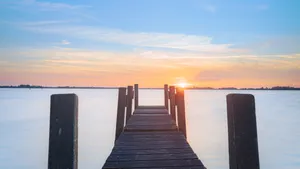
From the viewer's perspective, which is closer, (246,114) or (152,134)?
(246,114)

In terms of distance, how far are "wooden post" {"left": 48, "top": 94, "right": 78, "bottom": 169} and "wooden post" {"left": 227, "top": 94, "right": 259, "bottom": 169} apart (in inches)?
47.9

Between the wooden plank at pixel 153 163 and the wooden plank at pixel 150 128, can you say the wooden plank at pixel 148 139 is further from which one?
the wooden plank at pixel 153 163

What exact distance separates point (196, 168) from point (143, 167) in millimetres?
752

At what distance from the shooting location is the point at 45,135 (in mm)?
21750

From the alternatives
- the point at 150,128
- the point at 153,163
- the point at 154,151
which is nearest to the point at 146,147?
the point at 154,151

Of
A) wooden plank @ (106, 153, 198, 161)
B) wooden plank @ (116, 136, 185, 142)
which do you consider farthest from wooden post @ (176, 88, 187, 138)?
wooden plank @ (106, 153, 198, 161)

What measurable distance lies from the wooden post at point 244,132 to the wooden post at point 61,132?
1217 millimetres

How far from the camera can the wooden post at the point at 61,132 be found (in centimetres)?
190

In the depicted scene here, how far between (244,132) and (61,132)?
4.47 feet

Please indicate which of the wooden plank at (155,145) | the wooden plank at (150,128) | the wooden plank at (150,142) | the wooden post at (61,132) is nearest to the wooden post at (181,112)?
the wooden plank at (150,128)

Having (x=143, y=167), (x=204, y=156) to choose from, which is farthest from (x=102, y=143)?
(x=143, y=167)

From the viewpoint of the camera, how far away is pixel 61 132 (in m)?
1.91

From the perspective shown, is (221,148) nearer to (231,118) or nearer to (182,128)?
(182,128)

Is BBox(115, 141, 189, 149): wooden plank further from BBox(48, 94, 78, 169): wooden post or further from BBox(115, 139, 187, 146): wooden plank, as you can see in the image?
BBox(48, 94, 78, 169): wooden post
